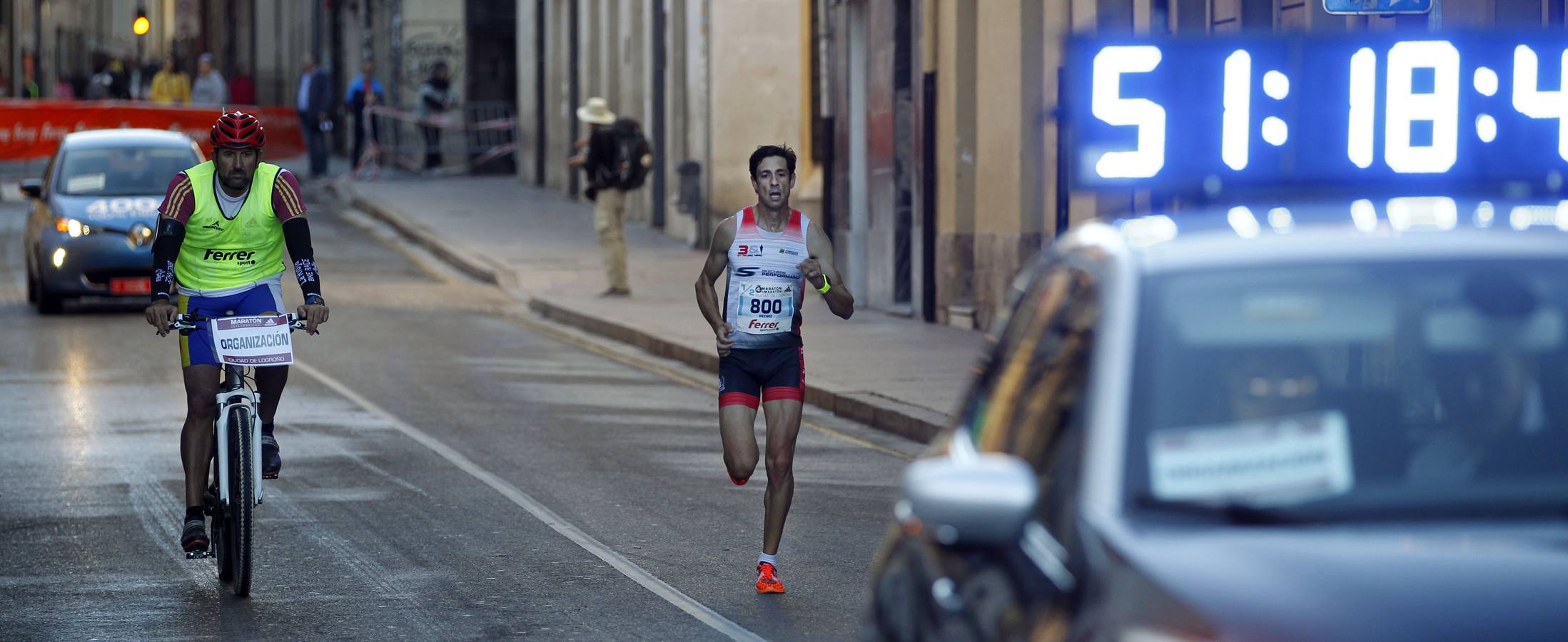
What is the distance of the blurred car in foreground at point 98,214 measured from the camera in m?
20.6

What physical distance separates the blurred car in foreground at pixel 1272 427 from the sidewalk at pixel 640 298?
9317mm

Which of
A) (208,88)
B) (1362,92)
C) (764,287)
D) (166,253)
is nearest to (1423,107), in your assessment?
(1362,92)

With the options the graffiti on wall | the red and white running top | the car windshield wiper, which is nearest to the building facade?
the red and white running top

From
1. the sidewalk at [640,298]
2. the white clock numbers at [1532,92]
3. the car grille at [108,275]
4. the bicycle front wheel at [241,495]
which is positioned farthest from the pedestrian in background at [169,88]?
the white clock numbers at [1532,92]

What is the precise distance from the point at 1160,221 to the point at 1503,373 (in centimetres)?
67

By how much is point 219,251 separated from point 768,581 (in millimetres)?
2337

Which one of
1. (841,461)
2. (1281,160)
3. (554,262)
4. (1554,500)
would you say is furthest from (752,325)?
(554,262)

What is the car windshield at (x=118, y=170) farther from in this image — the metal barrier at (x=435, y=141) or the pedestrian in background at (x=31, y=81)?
the pedestrian in background at (x=31, y=81)

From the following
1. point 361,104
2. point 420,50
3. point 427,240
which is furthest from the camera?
point 420,50

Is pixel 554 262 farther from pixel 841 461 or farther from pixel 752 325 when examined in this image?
pixel 752 325

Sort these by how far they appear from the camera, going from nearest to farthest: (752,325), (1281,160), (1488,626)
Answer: (1488,626)
(1281,160)
(752,325)

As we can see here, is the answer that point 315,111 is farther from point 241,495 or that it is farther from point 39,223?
point 241,495

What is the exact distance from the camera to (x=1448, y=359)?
3.88m

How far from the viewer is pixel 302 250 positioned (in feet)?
28.6
